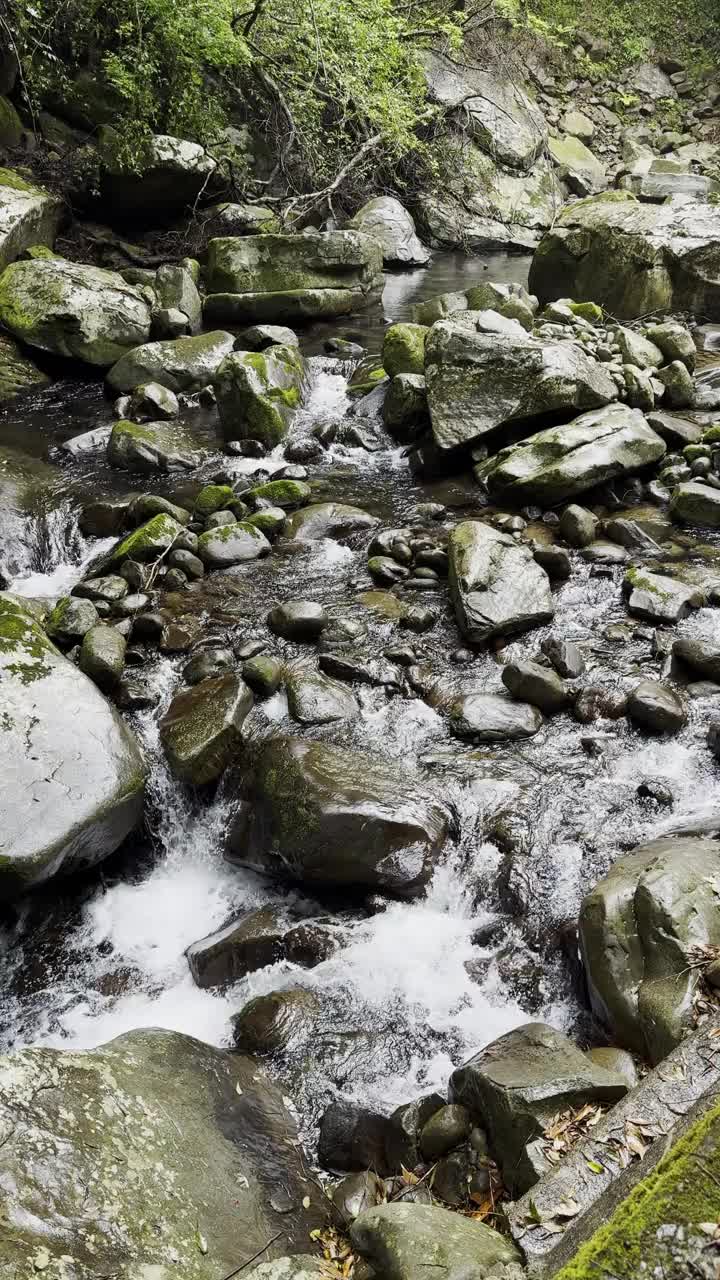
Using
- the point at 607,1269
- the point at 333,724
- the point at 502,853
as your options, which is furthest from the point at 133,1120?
the point at 333,724

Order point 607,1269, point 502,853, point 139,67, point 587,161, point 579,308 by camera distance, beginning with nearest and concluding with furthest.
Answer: point 607,1269 → point 502,853 → point 579,308 → point 139,67 → point 587,161

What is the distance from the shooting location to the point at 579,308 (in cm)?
1173

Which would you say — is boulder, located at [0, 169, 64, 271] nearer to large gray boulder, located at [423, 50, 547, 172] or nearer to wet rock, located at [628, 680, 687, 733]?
large gray boulder, located at [423, 50, 547, 172]

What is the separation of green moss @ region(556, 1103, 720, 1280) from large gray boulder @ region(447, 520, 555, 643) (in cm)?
475

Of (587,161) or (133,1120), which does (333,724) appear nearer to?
(133,1120)

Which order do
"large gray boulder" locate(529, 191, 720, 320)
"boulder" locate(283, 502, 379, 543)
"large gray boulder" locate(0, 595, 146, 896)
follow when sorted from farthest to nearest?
"large gray boulder" locate(529, 191, 720, 320), "boulder" locate(283, 502, 379, 543), "large gray boulder" locate(0, 595, 146, 896)

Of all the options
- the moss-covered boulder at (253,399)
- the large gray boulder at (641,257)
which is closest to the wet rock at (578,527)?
the moss-covered boulder at (253,399)

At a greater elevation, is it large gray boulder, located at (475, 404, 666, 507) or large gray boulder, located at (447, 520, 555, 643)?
large gray boulder, located at (475, 404, 666, 507)

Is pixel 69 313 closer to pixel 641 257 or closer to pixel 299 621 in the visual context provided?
pixel 299 621

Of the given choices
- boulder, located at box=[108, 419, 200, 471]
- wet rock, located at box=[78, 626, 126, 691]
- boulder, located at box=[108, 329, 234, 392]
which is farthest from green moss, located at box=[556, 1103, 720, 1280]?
boulder, located at box=[108, 329, 234, 392]

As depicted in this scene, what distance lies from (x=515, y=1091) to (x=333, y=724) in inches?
112

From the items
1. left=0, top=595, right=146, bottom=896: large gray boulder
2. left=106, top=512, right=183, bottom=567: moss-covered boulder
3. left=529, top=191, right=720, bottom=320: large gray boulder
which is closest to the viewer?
left=0, top=595, right=146, bottom=896: large gray boulder

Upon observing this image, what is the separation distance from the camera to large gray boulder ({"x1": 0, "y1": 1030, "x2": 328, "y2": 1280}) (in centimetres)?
239

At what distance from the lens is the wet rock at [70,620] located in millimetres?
6230
